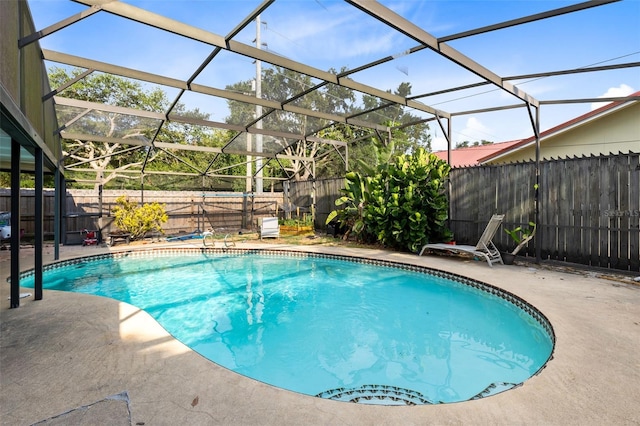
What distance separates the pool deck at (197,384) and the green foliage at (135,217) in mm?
7230

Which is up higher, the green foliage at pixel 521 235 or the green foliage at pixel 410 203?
the green foliage at pixel 410 203

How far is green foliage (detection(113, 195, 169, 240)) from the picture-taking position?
10.8m

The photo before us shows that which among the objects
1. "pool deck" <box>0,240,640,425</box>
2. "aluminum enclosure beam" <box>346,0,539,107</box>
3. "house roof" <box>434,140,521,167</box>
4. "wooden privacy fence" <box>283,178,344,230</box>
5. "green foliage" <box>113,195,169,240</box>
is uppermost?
"house roof" <box>434,140,521,167</box>

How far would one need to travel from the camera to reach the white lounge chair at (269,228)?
11828 millimetres

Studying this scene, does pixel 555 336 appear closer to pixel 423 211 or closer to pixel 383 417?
pixel 383 417

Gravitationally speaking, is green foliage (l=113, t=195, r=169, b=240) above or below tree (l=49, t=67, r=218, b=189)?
below

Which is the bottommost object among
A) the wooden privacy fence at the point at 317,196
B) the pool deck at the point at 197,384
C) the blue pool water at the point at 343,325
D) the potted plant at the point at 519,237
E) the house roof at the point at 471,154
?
the blue pool water at the point at 343,325

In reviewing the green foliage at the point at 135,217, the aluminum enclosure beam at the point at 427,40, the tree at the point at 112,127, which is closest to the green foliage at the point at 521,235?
the aluminum enclosure beam at the point at 427,40

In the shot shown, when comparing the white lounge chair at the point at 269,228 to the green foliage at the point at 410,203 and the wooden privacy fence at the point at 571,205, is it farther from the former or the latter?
the wooden privacy fence at the point at 571,205

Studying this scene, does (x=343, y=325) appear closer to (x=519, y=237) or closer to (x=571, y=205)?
(x=519, y=237)

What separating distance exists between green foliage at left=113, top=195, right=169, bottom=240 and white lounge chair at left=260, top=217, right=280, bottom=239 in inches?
135

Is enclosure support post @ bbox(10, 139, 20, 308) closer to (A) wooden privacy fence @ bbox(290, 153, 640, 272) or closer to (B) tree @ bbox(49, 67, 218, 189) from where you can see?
(B) tree @ bbox(49, 67, 218, 189)

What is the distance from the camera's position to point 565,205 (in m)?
6.69

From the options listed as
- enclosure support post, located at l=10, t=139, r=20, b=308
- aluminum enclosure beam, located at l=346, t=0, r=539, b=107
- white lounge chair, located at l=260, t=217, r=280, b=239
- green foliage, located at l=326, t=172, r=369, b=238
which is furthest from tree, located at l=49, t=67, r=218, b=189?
aluminum enclosure beam, located at l=346, t=0, r=539, b=107
